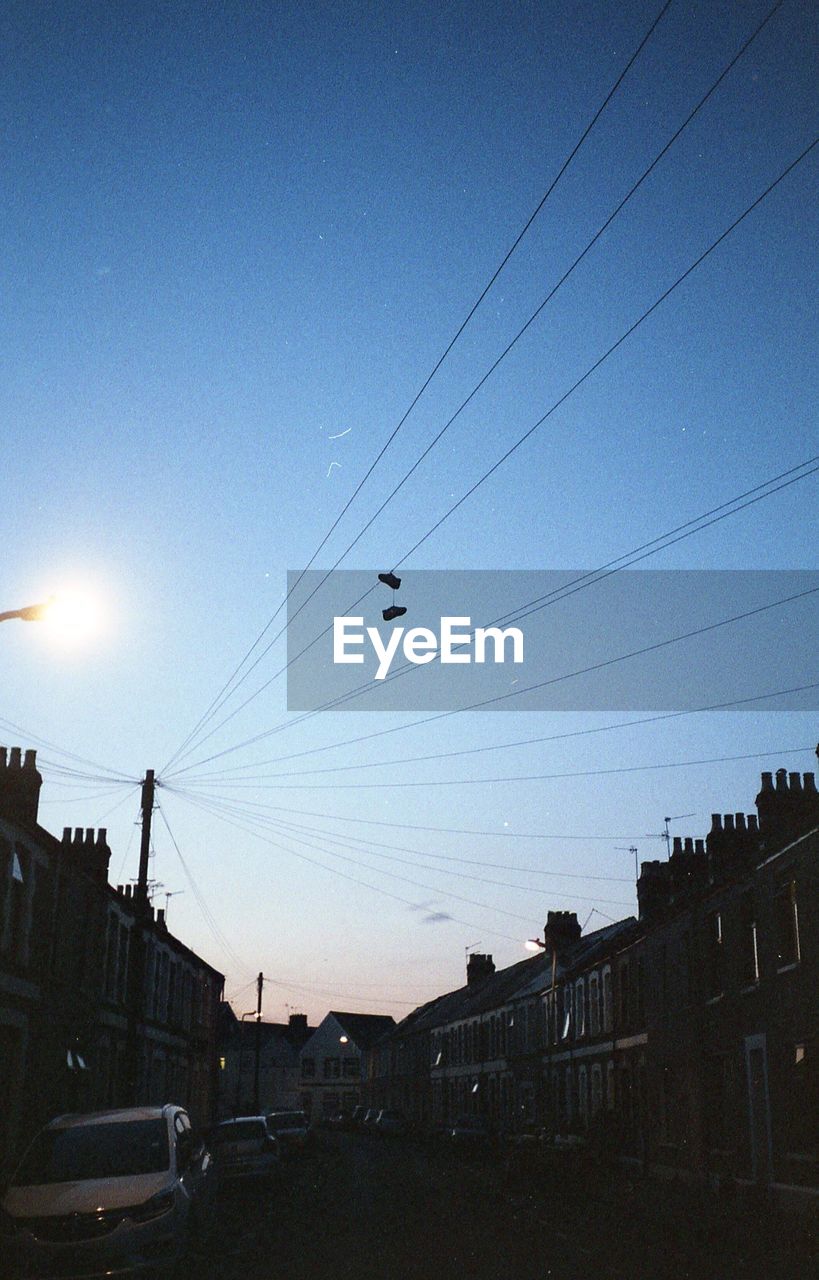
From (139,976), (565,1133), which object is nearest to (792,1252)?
(139,976)

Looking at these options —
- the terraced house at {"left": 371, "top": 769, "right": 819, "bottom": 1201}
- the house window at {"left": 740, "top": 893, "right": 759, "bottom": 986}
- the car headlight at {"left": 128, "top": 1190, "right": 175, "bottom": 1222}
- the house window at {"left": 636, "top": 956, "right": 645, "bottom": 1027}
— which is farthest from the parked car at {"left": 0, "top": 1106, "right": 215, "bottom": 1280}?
the house window at {"left": 636, "top": 956, "right": 645, "bottom": 1027}

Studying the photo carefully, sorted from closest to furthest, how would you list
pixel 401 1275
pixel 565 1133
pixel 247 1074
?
pixel 401 1275, pixel 565 1133, pixel 247 1074

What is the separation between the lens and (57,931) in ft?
90.3

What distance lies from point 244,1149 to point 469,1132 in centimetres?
2395

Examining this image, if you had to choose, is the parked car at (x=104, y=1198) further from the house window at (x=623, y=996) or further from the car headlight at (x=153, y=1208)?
the house window at (x=623, y=996)

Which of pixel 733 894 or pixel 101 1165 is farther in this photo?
pixel 733 894

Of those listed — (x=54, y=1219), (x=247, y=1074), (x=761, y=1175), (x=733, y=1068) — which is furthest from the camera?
(x=247, y=1074)

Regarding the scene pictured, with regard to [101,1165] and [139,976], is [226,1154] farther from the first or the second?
[101,1165]

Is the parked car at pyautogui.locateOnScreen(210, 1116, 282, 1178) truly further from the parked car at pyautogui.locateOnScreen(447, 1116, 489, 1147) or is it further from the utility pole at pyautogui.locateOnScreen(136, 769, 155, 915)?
the parked car at pyautogui.locateOnScreen(447, 1116, 489, 1147)

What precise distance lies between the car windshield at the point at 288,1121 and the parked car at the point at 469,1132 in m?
6.23

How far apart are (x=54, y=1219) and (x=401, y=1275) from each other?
384 centimetres

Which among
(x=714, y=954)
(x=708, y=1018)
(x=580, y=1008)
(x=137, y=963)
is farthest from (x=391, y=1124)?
(x=137, y=963)

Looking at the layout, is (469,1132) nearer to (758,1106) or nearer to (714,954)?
(714,954)

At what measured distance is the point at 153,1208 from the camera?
40.7 ft
